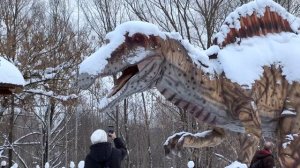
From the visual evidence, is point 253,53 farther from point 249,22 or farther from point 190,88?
point 190,88

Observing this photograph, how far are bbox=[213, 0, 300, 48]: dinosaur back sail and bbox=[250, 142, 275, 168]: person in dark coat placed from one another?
115cm

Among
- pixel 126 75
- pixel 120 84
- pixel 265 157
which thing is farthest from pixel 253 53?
pixel 120 84

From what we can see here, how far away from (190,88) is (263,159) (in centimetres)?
86

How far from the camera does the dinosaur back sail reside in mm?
4852

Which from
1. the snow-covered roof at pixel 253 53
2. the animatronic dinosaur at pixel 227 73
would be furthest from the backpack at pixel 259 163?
the snow-covered roof at pixel 253 53

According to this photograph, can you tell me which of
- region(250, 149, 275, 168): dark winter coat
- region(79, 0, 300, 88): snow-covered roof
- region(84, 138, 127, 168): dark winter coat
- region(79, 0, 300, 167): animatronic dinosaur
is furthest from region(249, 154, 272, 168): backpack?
region(84, 138, 127, 168): dark winter coat

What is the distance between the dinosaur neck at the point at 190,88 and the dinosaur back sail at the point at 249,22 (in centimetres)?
63

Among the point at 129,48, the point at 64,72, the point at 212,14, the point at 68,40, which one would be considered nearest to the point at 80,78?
the point at 129,48

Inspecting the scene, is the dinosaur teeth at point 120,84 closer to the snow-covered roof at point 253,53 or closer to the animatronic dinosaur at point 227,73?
the animatronic dinosaur at point 227,73

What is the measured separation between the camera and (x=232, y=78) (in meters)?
4.48

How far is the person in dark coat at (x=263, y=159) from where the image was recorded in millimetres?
4199

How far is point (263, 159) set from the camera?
13.8ft

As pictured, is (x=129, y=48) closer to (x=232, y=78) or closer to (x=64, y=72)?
(x=232, y=78)

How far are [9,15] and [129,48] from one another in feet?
51.0
